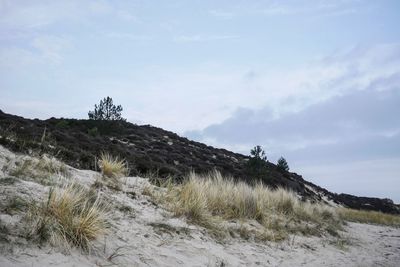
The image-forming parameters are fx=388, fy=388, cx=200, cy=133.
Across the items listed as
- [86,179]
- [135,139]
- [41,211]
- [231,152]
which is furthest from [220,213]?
[231,152]

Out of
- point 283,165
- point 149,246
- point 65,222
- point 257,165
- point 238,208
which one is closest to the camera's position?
point 65,222

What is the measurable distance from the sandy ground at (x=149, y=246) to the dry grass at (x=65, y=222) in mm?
135

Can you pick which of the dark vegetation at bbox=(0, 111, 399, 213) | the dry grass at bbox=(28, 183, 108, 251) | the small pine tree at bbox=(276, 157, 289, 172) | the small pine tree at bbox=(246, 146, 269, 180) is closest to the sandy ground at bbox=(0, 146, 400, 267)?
the dry grass at bbox=(28, 183, 108, 251)

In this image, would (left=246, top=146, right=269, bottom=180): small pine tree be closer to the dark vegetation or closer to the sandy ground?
the dark vegetation

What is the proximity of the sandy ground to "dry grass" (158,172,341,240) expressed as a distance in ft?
1.29

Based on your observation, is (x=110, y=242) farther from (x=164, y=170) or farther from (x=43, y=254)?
(x=164, y=170)

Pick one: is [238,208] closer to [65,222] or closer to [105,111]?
[65,222]

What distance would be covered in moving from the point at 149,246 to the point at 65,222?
138 centimetres

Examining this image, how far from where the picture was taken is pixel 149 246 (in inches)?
224

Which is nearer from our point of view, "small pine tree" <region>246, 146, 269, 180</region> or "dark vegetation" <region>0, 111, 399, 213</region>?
"dark vegetation" <region>0, 111, 399, 213</region>

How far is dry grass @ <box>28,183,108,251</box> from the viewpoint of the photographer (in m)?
4.50

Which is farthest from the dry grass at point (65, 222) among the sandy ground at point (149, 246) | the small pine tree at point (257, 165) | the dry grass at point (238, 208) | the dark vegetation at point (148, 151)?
the small pine tree at point (257, 165)

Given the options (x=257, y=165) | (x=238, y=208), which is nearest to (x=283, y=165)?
(x=257, y=165)

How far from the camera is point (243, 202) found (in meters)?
10.3
